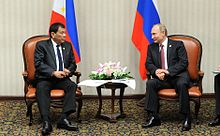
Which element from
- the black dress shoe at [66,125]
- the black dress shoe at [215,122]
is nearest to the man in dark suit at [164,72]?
the black dress shoe at [215,122]

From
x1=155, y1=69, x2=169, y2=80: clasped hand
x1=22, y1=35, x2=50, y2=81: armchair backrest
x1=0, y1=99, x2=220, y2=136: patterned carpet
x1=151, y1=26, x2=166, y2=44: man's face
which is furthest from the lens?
x1=22, y1=35, x2=50, y2=81: armchair backrest

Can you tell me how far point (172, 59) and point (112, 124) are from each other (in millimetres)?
1202

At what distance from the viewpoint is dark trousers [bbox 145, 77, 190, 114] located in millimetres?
5285

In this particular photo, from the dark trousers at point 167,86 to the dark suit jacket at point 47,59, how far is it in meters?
1.10

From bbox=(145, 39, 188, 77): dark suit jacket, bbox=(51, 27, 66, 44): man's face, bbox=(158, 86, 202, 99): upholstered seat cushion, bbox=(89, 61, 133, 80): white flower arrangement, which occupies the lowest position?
bbox=(158, 86, 202, 99): upholstered seat cushion

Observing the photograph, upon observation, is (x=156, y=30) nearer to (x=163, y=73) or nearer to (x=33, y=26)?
(x=163, y=73)

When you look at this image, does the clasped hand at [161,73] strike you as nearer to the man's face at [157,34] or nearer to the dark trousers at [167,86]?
the dark trousers at [167,86]

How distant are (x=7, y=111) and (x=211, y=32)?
3683mm

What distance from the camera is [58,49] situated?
564 centimetres

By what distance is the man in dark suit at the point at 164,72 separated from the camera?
17.4 ft

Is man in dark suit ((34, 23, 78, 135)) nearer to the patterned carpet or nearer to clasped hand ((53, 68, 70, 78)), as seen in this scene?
clasped hand ((53, 68, 70, 78))

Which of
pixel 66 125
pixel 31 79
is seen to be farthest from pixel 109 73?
pixel 31 79

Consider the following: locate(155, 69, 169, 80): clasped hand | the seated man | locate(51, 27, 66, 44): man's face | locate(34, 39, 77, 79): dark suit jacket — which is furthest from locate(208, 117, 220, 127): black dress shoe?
locate(51, 27, 66, 44): man's face

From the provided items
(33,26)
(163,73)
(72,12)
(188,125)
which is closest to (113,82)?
(163,73)
